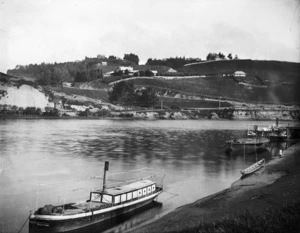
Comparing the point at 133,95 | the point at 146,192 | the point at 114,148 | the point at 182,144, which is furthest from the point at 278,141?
the point at 133,95

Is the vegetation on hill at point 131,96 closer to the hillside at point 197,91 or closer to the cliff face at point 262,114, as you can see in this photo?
the hillside at point 197,91

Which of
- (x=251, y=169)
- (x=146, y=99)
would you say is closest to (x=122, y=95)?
(x=146, y=99)

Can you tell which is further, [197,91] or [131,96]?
[197,91]

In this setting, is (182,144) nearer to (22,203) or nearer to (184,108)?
(22,203)

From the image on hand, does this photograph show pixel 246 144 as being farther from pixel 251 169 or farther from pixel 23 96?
pixel 23 96

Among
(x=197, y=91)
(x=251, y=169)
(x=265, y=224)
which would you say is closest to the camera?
(x=265, y=224)

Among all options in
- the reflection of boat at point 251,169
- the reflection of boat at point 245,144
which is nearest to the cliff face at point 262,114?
the reflection of boat at point 245,144
